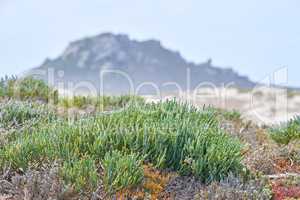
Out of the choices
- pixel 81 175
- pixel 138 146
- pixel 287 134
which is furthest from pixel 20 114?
pixel 287 134

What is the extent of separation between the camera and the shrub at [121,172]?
498cm

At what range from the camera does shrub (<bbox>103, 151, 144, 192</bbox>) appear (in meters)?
4.98

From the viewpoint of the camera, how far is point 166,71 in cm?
7781

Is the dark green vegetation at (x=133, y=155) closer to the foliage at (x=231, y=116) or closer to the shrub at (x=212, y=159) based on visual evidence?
the shrub at (x=212, y=159)

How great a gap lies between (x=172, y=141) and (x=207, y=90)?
809 inches

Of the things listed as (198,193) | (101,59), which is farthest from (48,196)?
(101,59)

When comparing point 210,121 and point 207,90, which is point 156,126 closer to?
point 210,121

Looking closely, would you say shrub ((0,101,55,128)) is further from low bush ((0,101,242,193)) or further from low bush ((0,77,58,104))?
low bush ((0,77,58,104))

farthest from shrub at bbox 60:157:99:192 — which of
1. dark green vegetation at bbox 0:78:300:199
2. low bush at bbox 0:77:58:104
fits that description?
low bush at bbox 0:77:58:104

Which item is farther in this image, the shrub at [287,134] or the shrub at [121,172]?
the shrub at [287,134]

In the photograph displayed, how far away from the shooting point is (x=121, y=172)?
5.00 metres

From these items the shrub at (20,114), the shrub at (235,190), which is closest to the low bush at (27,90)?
the shrub at (20,114)

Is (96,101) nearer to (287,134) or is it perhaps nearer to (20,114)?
(20,114)

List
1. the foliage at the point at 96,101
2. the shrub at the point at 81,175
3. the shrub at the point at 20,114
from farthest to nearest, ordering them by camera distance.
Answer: the foliage at the point at 96,101 < the shrub at the point at 20,114 < the shrub at the point at 81,175
